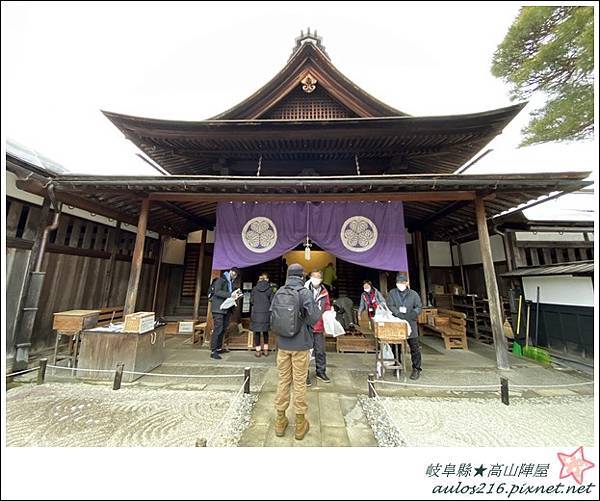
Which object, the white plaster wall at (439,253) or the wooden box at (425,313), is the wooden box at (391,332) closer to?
the wooden box at (425,313)

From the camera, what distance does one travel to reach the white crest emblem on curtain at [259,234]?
242 inches

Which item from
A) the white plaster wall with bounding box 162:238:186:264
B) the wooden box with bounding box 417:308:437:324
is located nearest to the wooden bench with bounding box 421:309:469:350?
the wooden box with bounding box 417:308:437:324

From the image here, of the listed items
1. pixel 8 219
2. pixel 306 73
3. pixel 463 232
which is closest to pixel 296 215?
pixel 306 73

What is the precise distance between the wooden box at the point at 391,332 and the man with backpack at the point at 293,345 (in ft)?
7.02

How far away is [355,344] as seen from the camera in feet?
21.0

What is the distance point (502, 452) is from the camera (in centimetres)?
250

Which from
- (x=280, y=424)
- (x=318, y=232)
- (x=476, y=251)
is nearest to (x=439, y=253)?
(x=476, y=251)

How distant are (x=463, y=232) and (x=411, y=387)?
714cm

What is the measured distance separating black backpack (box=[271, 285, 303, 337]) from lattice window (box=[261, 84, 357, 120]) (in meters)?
6.95

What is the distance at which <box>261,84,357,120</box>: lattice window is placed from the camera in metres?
7.88

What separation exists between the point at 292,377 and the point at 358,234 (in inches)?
158

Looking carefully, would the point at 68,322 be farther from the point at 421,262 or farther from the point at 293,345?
the point at 421,262

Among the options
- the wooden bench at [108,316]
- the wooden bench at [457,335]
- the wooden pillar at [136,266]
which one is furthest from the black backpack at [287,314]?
the wooden bench at [457,335]

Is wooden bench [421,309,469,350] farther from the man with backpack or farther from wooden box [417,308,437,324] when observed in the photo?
the man with backpack
